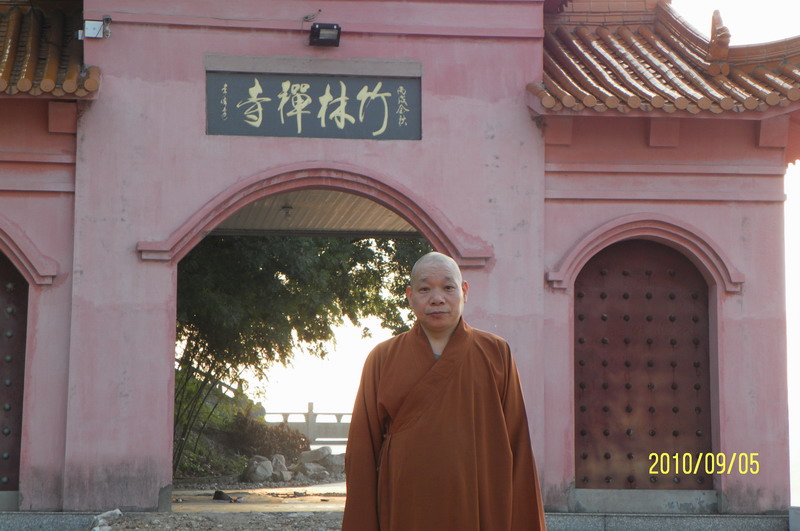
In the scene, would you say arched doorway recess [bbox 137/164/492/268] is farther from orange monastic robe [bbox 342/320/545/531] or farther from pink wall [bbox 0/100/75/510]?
orange monastic robe [bbox 342/320/545/531]

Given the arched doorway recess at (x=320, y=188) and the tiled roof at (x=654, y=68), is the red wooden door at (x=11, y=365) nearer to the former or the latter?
the arched doorway recess at (x=320, y=188)

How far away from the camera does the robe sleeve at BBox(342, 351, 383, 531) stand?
4.77 meters

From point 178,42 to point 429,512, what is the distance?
21.7ft

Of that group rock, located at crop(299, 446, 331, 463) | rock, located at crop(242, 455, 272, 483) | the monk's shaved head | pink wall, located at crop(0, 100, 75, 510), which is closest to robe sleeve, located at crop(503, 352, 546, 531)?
the monk's shaved head

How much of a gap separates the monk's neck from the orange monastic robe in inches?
1.1

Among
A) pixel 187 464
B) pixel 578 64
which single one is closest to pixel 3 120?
pixel 578 64

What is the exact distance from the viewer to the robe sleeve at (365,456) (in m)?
4.77

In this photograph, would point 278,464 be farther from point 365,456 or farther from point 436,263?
point 436,263

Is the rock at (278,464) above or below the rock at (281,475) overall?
above

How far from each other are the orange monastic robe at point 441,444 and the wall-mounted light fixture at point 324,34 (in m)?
5.69

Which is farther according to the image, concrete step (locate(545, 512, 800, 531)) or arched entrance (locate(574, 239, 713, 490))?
arched entrance (locate(574, 239, 713, 490))

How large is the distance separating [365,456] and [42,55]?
6.85 meters

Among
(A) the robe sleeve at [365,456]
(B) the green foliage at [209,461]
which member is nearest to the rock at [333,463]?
(B) the green foliage at [209,461]
